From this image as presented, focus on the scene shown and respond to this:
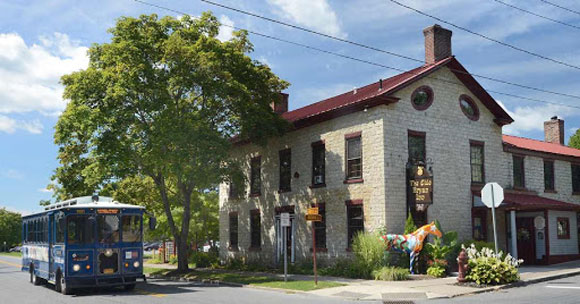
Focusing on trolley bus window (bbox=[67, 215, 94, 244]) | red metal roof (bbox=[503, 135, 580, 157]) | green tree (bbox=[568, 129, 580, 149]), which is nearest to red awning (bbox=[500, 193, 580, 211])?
red metal roof (bbox=[503, 135, 580, 157])

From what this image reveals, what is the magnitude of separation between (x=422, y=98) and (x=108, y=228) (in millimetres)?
14605

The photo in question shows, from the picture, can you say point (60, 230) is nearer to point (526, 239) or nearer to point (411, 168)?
point (411, 168)

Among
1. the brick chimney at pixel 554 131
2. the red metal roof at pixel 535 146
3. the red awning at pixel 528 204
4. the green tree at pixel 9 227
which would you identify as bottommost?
the green tree at pixel 9 227

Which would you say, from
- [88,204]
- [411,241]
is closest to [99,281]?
[88,204]

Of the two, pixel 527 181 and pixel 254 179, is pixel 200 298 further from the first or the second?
pixel 527 181

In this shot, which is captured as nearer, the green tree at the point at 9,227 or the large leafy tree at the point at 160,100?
the large leafy tree at the point at 160,100

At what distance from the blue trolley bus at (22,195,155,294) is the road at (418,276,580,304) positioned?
993 cm

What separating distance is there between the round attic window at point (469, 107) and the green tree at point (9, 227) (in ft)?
365

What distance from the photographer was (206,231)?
1555 inches

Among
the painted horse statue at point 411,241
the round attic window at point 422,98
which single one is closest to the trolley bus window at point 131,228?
the painted horse statue at point 411,241

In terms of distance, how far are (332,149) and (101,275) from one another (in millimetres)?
12149

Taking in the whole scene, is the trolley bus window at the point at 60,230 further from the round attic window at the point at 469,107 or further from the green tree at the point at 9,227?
the green tree at the point at 9,227

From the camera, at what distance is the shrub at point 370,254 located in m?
21.8

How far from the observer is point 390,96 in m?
23.4
